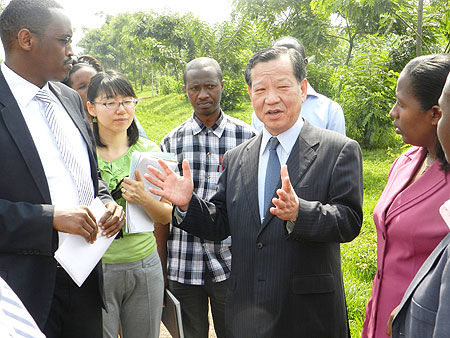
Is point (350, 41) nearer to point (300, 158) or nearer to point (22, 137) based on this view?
point (300, 158)

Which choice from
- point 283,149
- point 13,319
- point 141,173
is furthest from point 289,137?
point 13,319

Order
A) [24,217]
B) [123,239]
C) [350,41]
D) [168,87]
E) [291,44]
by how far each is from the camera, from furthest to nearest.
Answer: [168,87] < [350,41] < [291,44] < [123,239] < [24,217]

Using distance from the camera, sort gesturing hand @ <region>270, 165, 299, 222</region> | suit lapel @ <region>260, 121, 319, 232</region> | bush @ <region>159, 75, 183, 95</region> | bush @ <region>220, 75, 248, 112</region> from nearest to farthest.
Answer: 1. gesturing hand @ <region>270, 165, 299, 222</region>
2. suit lapel @ <region>260, 121, 319, 232</region>
3. bush @ <region>220, 75, 248, 112</region>
4. bush @ <region>159, 75, 183, 95</region>

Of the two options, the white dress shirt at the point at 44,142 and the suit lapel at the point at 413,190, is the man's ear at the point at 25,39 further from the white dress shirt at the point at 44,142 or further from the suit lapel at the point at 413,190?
the suit lapel at the point at 413,190

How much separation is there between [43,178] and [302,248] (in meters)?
1.15

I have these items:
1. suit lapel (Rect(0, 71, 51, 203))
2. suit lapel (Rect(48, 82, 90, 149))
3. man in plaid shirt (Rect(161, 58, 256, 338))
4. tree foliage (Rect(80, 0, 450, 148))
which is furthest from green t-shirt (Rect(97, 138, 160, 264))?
tree foliage (Rect(80, 0, 450, 148))

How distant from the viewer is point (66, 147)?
6.78ft

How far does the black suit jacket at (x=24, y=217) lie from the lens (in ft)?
5.92

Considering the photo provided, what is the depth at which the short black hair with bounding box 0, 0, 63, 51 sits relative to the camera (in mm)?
1968

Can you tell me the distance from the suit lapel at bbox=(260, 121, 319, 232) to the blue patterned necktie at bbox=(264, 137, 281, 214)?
0.03 metres

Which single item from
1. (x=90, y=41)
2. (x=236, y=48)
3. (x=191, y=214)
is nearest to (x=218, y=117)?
(x=191, y=214)

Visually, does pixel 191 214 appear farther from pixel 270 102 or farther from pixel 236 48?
pixel 236 48

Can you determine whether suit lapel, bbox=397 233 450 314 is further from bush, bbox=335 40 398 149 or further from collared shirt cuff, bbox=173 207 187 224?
bush, bbox=335 40 398 149

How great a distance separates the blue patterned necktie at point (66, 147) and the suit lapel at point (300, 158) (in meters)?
0.86
